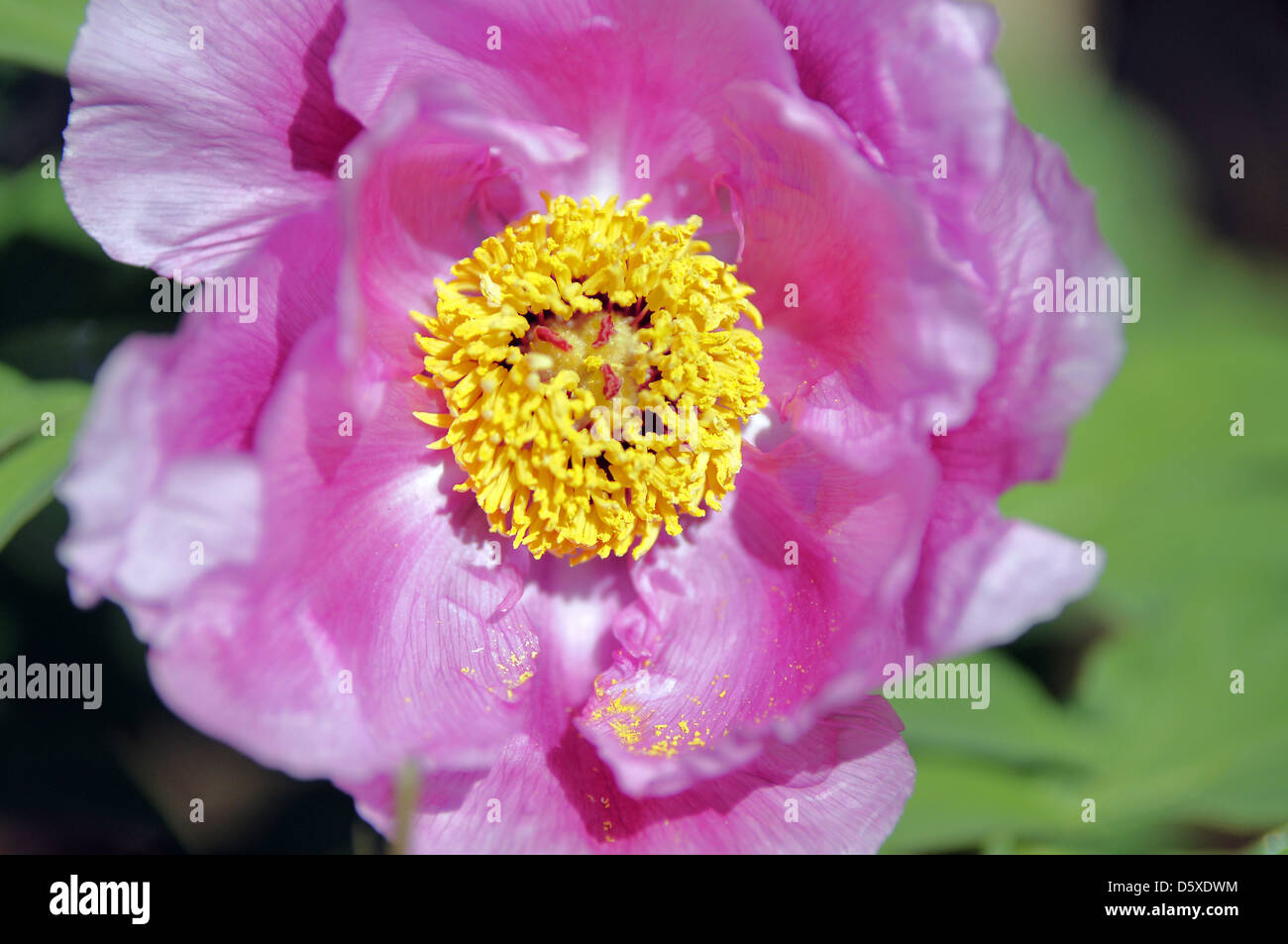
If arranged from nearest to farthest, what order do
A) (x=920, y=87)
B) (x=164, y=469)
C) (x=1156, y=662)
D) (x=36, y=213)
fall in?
(x=164, y=469) → (x=920, y=87) → (x=36, y=213) → (x=1156, y=662)

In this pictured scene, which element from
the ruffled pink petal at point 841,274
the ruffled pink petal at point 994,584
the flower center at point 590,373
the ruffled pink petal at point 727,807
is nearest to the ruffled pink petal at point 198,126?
the flower center at point 590,373

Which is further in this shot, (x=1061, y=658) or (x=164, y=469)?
(x=1061, y=658)

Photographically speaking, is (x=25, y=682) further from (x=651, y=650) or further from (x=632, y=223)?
(x=632, y=223)

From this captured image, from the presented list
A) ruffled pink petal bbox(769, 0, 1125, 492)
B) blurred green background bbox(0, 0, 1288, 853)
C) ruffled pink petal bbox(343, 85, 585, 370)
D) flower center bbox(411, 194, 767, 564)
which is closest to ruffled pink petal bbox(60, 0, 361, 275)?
ruffled pink petal bbox(343, 85, 585, 370)

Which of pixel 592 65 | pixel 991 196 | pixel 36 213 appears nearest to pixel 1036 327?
pixel 991 196

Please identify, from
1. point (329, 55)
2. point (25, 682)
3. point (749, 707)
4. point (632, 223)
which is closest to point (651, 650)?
point (749, 707)

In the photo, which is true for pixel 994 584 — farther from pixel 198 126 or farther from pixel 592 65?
pixel 198 126

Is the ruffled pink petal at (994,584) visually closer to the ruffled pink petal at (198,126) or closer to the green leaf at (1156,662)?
the green leaf at (1156,662)
